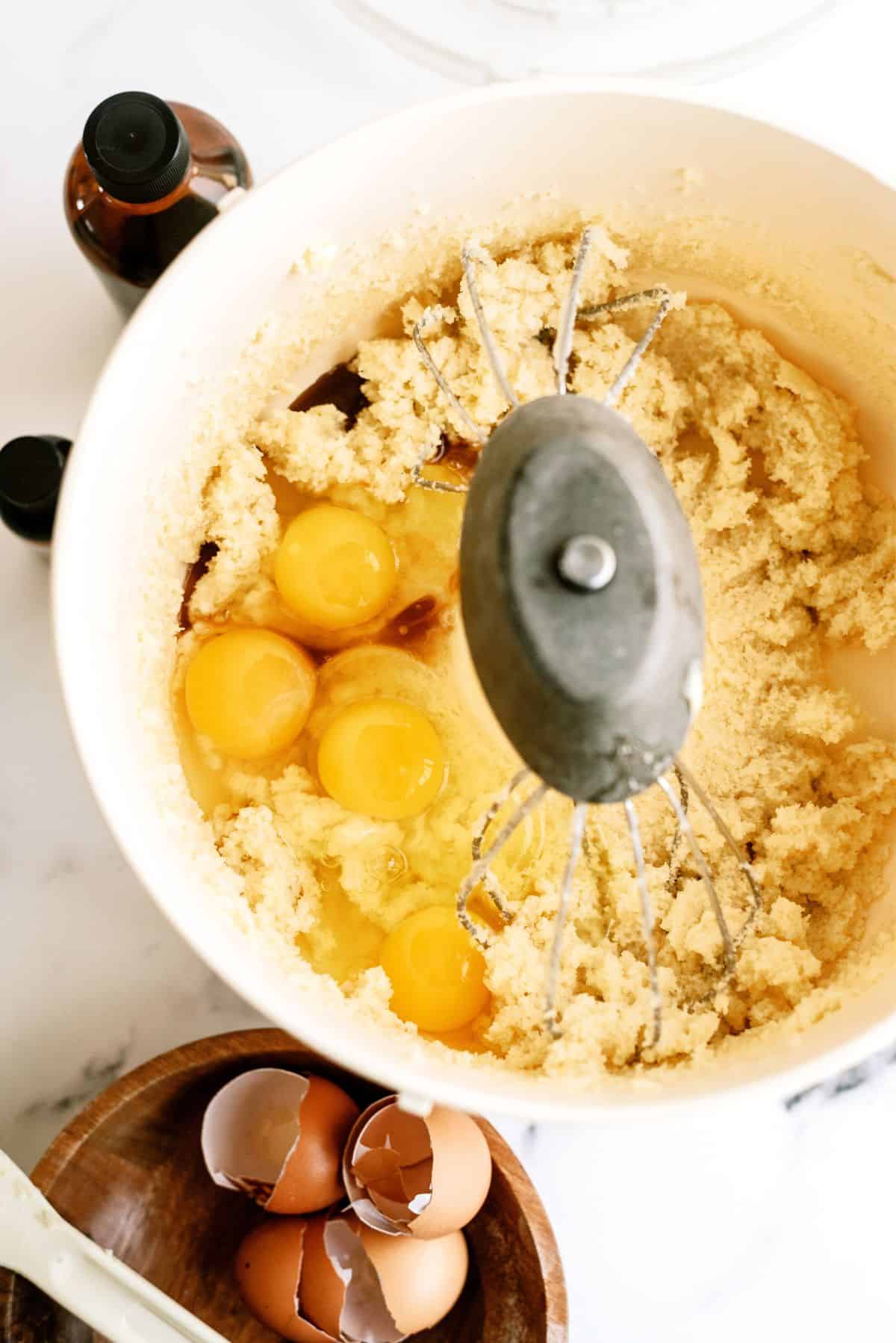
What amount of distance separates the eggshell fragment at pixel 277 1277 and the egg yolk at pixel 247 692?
0.39 metres

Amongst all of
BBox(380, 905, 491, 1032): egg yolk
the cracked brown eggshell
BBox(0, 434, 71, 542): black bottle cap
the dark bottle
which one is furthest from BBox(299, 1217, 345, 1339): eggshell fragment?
the dark bottle

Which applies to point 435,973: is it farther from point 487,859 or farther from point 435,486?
point 435,486

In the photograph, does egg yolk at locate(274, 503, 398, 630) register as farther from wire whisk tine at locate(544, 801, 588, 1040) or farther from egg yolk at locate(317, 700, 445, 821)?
wire whisk tine at locate(544, 801, 588, 1040)

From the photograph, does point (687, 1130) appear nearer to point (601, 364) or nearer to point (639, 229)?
point (601, 364)

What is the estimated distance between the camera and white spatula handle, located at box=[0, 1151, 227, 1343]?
34.0 inches

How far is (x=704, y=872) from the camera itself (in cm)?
76

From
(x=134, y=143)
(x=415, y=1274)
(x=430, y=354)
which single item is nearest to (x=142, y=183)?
(x=134, y=143)

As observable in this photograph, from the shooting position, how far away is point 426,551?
1021mm

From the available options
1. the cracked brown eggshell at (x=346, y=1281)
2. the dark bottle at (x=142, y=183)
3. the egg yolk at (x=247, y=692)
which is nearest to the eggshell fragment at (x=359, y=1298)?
the cracked brown eggshell at (x=346, y=1281)

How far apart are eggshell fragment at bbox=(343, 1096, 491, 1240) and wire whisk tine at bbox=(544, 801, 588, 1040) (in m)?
0.11

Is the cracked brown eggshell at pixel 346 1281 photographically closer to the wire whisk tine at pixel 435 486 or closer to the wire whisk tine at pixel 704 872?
the wire whisk tine at pixel 704 872

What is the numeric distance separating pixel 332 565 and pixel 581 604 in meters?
0.48

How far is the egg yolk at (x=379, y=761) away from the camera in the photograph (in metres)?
0.94

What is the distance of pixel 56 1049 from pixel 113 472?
1.77 ft
